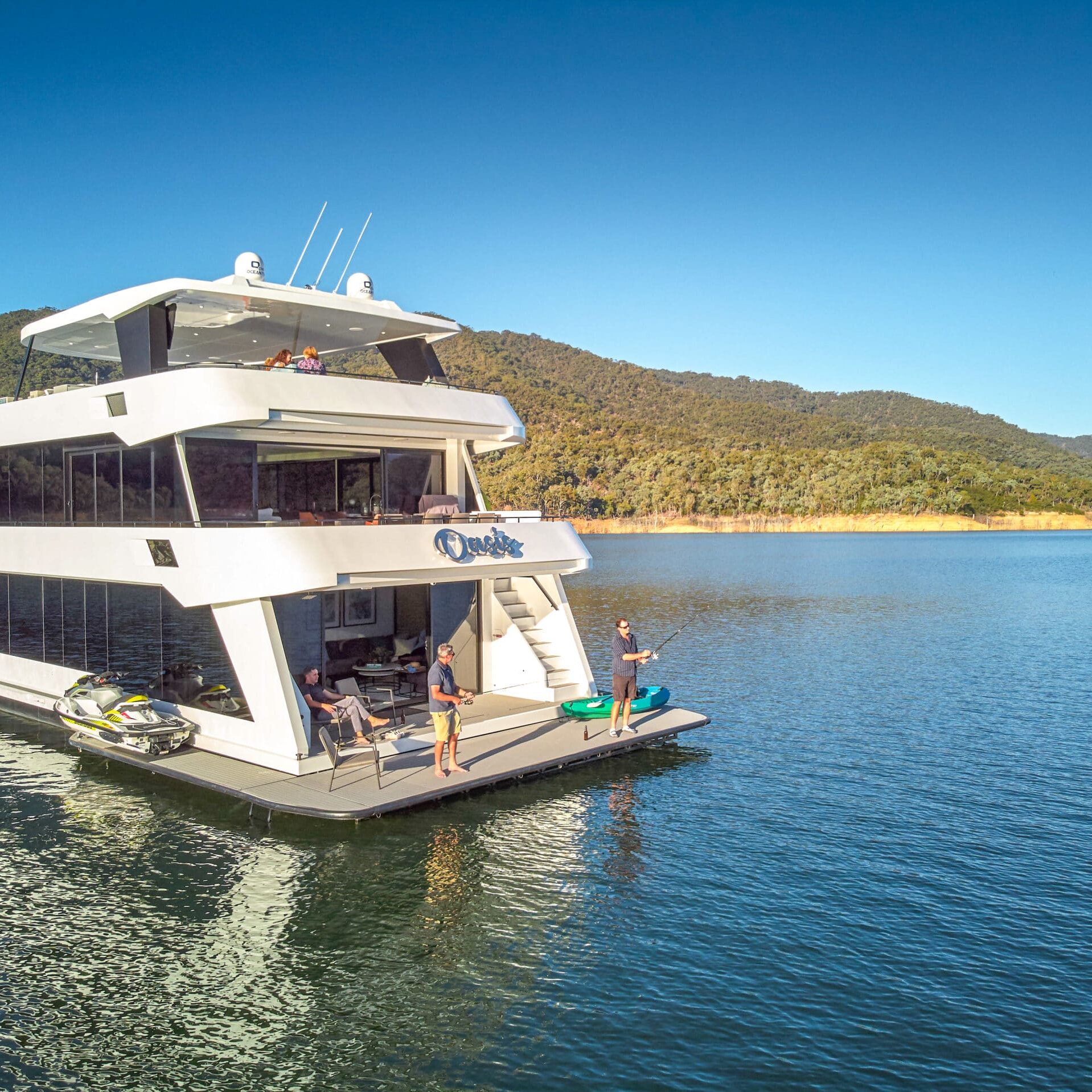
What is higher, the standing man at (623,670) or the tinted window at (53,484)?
the tinted window at (53,484)

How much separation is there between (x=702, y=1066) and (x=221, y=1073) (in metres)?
3.45

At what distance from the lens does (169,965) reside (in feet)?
27.5

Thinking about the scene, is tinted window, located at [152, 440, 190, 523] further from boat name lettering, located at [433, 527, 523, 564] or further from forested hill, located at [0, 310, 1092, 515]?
forested hill, located at [0, 310, 1092, 515]

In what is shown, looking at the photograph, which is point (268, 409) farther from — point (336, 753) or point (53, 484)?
point (53, 484)

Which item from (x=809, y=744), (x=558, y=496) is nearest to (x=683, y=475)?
(x=558, y=496)

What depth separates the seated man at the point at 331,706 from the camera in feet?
43.7

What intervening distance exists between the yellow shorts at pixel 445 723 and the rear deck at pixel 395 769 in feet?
1.69

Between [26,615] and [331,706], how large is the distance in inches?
320

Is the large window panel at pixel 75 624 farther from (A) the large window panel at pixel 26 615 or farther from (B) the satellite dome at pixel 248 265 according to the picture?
(B) the satellite dome at pixel 248 265

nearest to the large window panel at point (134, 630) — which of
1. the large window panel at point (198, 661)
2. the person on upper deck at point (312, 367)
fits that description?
the large window panel at point (198, 661)

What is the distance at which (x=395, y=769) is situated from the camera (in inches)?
505

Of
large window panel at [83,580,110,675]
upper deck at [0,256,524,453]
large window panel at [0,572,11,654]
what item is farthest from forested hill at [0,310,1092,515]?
large window panel at [83,580,110,675]

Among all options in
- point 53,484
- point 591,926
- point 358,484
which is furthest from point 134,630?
point 591,926

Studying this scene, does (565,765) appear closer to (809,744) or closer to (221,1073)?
(809,744)
